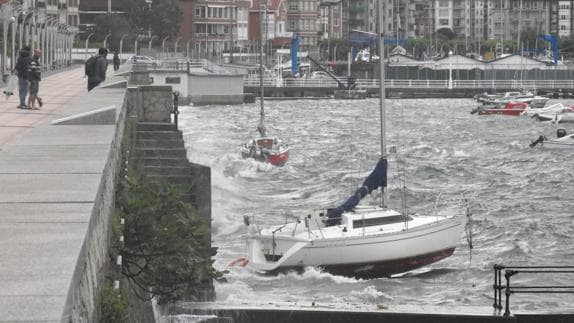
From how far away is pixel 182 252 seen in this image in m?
12.9

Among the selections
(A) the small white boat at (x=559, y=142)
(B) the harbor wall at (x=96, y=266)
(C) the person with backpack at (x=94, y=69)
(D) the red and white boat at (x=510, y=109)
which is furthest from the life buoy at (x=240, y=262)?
(D) the red and white boat at (x=510, y=109)

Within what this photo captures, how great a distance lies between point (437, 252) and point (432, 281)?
4.14 feet

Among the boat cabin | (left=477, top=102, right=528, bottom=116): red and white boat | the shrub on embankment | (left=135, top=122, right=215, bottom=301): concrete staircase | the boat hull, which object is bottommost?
(left=477, top=102, right=528, bottom=116): red and white boat

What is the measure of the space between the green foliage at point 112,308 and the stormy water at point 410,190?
422 inches

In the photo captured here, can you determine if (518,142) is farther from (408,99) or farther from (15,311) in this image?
(15,311)

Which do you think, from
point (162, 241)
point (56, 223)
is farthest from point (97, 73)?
point (56, 223)

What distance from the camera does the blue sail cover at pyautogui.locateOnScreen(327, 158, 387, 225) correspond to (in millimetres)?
33844

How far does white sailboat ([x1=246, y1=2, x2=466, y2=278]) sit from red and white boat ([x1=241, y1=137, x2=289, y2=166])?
33790 millimetres

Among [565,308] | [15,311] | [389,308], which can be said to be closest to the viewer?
[15,311]

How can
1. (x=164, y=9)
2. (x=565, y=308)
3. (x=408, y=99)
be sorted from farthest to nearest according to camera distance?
(x=164, y=9)
(x=408, y=99)
(x=565, y=308)

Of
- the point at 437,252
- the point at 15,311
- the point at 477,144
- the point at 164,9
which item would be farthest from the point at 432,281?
the point at 164,9

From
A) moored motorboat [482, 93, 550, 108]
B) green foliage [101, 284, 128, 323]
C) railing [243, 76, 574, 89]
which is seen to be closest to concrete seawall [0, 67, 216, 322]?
green foliage [101, 284, 128, 323]

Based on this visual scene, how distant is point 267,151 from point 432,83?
11239 centimetres

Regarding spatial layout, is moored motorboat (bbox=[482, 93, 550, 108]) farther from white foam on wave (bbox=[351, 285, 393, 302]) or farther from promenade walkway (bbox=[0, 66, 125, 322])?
promenade walkway (bbox=[0, 66, 125, 322])
